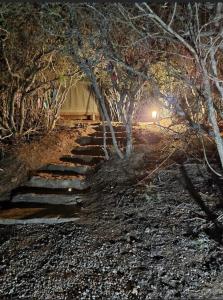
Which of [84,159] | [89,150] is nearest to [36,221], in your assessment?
[84,159]

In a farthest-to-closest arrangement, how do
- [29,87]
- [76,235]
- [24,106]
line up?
[24,106] → [29,87] → [76,235]

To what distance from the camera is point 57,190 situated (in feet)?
24.7

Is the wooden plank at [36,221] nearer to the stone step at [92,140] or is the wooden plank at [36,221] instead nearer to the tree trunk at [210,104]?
the tree trunk at [210,104]

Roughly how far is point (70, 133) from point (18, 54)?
3.41 metres

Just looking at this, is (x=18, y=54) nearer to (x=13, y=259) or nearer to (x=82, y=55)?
(x=82, y=55)

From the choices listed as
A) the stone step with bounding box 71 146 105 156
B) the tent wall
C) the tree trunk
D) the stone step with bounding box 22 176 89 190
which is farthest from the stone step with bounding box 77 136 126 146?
the tree trunk

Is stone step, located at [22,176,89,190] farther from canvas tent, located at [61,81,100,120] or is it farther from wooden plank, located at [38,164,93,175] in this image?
canvas tent, located at [61,81,100,120]

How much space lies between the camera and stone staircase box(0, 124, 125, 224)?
6.35 metres

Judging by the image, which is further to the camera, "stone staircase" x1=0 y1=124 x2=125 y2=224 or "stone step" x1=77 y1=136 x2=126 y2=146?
"stone step" x1=77 y1=136 x2=126 y2=146

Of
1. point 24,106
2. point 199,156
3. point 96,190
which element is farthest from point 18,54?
point 199,156

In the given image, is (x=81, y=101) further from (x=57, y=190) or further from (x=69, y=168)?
(x=57, y=190)

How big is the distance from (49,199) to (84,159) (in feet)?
8.12

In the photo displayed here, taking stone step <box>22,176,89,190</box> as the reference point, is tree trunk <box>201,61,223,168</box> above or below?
above

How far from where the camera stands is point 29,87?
1100 cm
